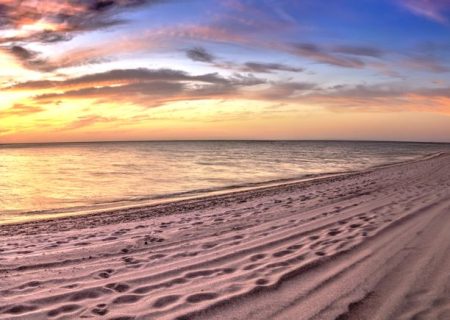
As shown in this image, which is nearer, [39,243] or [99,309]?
[99,309]

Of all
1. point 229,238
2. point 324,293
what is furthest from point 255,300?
point 229,238

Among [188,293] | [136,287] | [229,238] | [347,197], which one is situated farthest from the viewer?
[347,197]

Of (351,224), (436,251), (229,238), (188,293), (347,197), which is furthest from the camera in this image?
(347,197)

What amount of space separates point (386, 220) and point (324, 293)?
4991 mm

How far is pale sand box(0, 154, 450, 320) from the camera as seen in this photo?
15.1 ft

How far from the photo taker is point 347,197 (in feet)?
45.6

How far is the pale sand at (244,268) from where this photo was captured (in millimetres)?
4602

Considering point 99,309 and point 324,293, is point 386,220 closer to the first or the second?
point 324,293

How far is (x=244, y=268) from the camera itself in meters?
6.08

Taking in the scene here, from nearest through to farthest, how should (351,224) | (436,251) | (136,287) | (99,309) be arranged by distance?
(99,309) → (136,287) → (436,251) → (351,224)

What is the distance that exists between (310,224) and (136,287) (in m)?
5.07

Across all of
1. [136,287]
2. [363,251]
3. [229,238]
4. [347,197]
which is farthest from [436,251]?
[347,197]

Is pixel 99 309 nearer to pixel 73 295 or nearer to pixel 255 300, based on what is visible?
pixel 73 295

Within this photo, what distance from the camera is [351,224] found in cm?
900
